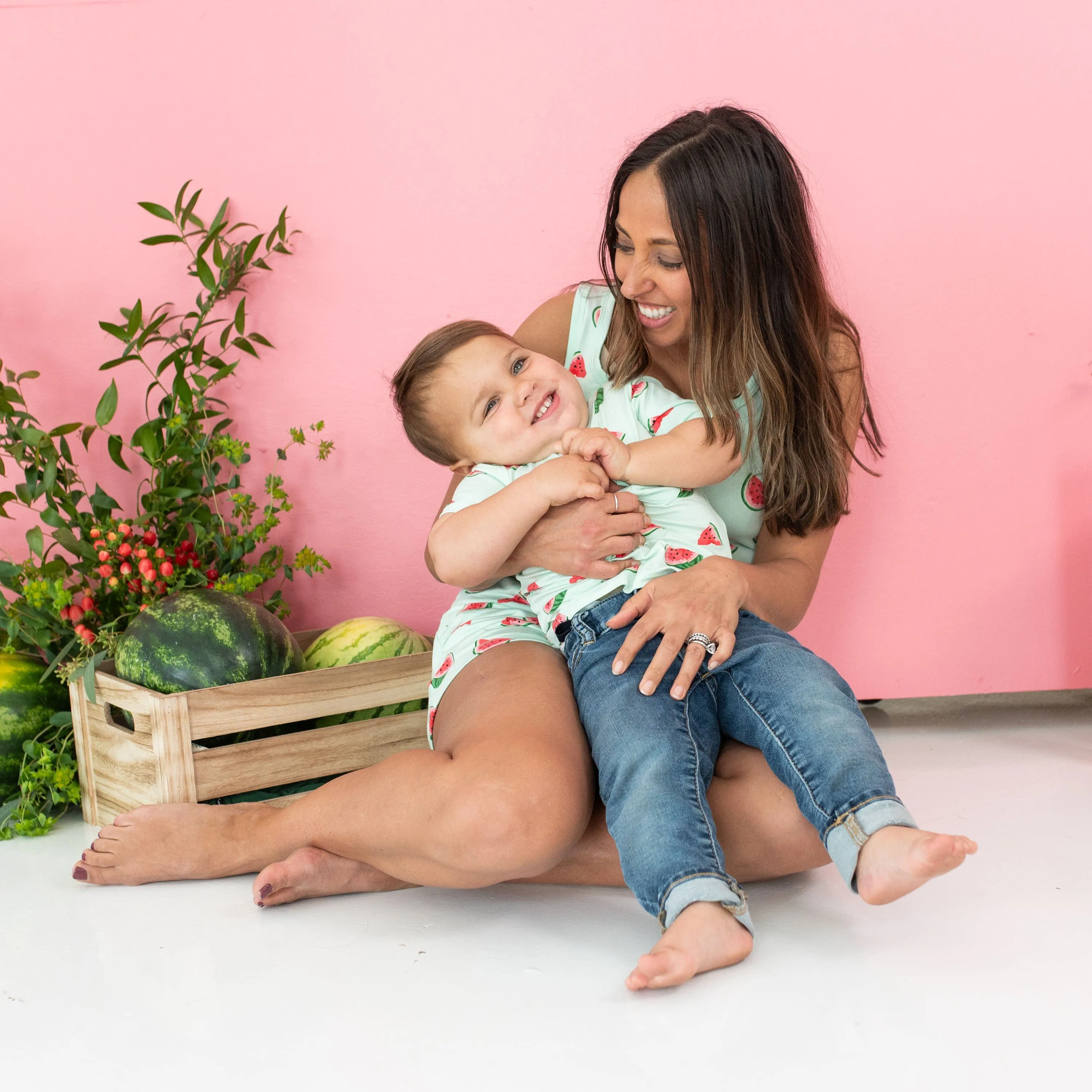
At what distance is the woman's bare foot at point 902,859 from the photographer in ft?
3.76

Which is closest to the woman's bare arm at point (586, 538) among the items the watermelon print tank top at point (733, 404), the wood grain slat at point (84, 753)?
the watermelon print tank top at point (733, 404)

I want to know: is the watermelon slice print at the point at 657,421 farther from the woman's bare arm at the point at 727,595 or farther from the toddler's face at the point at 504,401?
the woman's bare arm at the point at 727,595

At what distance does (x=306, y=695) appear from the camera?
6.23ft

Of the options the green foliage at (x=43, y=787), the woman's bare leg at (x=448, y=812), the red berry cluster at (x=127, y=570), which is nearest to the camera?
the woman's bare leg at (x=448, y=812)

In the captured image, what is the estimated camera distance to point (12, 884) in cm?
Result: 164

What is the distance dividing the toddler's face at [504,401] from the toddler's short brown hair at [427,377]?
0.6 inches

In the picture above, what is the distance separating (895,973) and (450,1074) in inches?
21.0

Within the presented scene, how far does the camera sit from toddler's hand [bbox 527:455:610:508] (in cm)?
149

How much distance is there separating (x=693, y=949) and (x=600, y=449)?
27.2 inches

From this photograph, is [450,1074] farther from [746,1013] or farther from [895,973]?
[895,973]

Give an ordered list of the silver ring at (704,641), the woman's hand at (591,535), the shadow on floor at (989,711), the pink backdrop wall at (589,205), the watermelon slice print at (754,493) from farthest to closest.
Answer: the shadow on floor at (989,711)
the pink backdrop wall at (589,205)
the watermelon slice print at (754,493)
the woman's hand at (591,535)
the silver ring at (704,641)

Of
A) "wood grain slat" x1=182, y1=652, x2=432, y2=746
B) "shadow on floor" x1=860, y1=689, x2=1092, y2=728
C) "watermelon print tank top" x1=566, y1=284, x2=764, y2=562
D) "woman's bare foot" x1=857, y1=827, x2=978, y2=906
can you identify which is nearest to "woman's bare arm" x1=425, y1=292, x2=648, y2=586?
"watermelon print tank top" x1=566, y1=284, x2=764, y2=562

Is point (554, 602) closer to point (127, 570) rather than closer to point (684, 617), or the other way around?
point (684, 617)

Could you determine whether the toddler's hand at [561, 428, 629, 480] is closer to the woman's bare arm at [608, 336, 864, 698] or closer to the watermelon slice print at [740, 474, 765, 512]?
the woman's bare arm at [608, 336, 864, 698]
